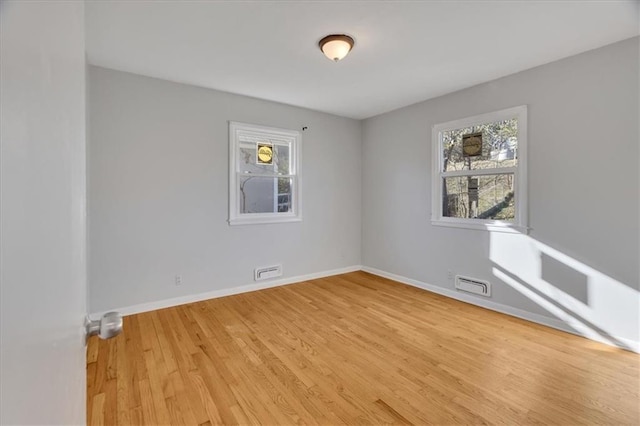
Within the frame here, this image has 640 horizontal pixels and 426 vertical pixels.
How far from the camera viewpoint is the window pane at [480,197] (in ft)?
10.9

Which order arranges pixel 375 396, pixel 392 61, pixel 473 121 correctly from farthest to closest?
pixel 473 121 → pixel 392 61 → pixel 375 396

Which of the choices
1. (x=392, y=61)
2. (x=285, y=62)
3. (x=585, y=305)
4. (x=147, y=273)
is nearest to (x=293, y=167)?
(x=285, y=62)

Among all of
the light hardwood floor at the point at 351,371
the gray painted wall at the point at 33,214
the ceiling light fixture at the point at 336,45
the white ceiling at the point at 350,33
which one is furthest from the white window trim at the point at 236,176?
the gray painted wall at the point at 33,214

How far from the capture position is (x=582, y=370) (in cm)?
220

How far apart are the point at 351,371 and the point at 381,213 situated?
2976mm

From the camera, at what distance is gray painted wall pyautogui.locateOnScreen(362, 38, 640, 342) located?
252 cm

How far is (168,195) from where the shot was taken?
134 inches

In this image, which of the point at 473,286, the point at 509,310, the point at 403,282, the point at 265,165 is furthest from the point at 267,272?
the point at 509,310

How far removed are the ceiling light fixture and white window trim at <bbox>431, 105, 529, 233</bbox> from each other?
1899mm

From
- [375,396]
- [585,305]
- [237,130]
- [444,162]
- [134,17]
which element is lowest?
[375,396]

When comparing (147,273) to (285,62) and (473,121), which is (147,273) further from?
(473,121)

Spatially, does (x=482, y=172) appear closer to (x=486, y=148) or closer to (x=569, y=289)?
(x=486, y=148)

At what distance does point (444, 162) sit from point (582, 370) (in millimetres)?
2541

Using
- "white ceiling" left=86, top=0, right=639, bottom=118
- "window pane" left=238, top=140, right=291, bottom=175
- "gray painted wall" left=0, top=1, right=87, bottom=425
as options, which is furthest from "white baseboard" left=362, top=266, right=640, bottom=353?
"gray painted wall" left=0, top=1, right=87, bottom=425
